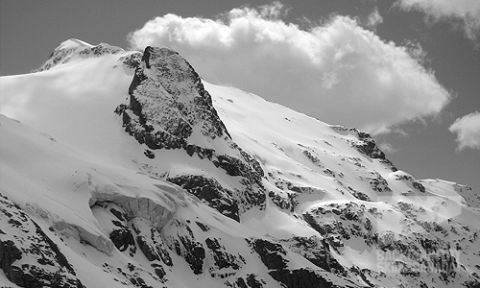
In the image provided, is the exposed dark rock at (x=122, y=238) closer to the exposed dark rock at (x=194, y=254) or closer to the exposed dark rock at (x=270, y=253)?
the exposed dark rock at (x=194, y=254)

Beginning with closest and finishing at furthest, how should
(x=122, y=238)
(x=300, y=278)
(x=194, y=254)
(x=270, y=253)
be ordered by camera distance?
(x=122, y=238), (x=194, y=254), (x=300, y=278), (x=270, y=253)

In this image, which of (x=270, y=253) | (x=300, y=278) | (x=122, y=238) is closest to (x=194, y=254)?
(x=122, y=238)

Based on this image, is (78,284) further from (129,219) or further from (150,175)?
(150,175)

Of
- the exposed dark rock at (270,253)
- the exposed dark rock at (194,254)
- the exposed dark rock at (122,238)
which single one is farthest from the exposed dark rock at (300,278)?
the exposed dark rock at (122,238)

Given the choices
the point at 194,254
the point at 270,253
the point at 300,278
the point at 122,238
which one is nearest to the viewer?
the point at 122,238

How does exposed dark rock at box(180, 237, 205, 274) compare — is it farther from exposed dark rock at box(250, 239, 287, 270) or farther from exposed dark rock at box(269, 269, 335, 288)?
exposed dark rock at box(269, 269, 335, 288)

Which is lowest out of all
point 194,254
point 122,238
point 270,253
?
point 122,238

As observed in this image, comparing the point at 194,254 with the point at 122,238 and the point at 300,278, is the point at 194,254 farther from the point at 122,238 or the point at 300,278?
the point at 300,278

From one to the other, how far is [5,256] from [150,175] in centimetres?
8455

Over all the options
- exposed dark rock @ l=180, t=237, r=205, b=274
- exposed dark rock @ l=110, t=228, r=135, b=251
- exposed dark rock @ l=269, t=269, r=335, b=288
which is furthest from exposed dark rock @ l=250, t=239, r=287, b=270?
exposed dark rock @ l=110, t=228, r=135, b=251

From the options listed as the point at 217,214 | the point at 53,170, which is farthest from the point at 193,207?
the point at 53,170

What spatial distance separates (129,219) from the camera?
533 feet

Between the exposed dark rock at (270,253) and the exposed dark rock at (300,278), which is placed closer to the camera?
the exposed dark rock at (300,278)

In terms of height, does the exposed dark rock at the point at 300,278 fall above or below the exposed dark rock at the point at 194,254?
above
